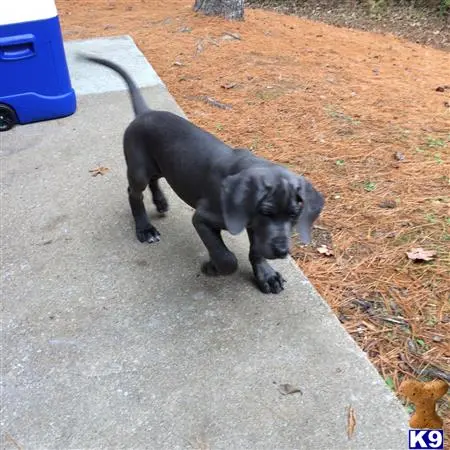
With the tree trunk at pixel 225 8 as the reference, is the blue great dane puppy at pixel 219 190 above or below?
above

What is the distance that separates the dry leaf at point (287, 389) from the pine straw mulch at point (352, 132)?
0.45 metres

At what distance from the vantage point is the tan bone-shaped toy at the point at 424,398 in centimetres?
215

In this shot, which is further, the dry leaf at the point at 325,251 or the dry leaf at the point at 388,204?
the dry leaf at the point at 388,204

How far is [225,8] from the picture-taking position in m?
8.00

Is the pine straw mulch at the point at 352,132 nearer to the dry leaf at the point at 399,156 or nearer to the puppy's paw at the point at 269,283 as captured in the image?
the dry leaf at the point at 399,156

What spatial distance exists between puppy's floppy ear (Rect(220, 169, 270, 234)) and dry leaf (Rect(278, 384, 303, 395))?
684 millimetres

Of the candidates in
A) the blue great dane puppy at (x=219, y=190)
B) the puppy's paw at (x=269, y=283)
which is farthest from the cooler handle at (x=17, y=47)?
the puppy's paw at (x=269, y=283)

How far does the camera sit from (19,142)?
15.1 ft

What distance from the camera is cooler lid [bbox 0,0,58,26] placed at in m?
4.33

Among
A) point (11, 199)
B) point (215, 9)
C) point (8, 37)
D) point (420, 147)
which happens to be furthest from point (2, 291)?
point (215, 9)

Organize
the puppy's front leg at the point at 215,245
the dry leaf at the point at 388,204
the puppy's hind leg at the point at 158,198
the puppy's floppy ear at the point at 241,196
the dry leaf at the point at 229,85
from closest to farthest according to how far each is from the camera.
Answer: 1. the puppy's floppy ear at the point at 241,196
2. the puppy's front leg at the point at 215,245
3. the puppy's hind leg at the point at 158,198
4. the dry leaf at the point at 388,204
5. the dry leaf at the point at 229,85

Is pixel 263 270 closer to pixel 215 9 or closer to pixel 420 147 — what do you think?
pixel 420 147

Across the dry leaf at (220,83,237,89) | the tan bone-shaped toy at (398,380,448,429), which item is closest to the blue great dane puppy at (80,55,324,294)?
the tan bone-shaped toy at (398,380,448,429)

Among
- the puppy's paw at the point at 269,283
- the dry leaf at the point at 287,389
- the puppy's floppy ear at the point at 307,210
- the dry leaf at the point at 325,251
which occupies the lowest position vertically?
the dry leaf at the point at 325,251
